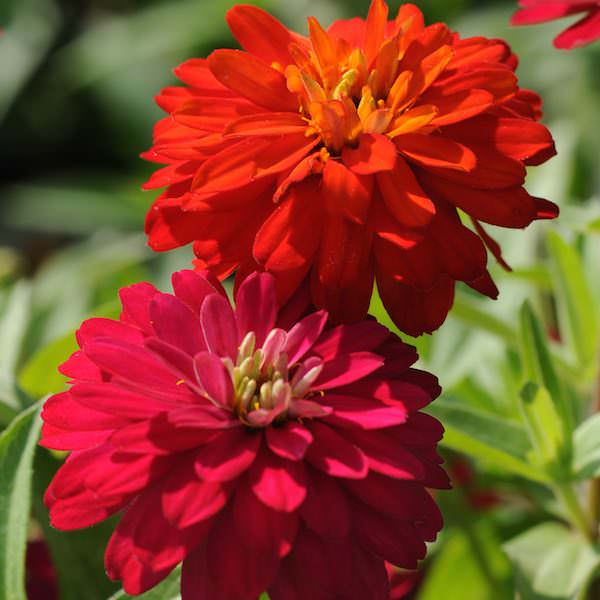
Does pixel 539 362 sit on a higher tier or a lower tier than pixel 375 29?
lower

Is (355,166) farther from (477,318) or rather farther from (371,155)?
(477,318)

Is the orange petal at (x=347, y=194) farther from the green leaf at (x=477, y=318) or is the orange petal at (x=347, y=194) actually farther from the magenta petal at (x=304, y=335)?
the green leaf at (x=477, y=318)

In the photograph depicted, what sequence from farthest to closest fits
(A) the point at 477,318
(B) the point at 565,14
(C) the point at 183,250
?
(C) the point at 183,250
(A) the point at 477,318
(B) the point at 565,14

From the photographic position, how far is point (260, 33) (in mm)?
594

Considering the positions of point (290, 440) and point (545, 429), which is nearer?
point (290, 440)

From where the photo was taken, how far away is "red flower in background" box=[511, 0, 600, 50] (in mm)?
655

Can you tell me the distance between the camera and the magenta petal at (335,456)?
0.45m

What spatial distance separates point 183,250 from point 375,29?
0.84 m

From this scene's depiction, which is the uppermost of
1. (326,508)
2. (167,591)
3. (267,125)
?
(267,125)

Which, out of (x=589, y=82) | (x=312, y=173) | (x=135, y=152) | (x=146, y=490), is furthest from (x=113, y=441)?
(x=135, y=152)

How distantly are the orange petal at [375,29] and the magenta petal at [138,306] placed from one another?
20 cm

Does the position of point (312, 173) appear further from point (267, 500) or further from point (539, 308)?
point (539, 308)


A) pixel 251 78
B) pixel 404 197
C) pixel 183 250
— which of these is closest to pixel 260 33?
pixel 251 78

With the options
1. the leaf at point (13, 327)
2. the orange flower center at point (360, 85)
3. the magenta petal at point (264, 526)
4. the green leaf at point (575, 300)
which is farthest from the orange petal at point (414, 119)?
the leaf at point (13, 327)
